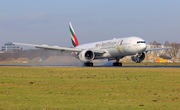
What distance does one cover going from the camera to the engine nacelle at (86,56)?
49969mm

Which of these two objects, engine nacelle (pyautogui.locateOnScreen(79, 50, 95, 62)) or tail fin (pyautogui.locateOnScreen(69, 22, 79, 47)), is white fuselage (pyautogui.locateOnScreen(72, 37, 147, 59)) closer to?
engine nacelle (pyautogui.locateOnScreen(79, 50, 95, 62))

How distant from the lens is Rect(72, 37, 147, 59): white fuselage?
45.3 meters

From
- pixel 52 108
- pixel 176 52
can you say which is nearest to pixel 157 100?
pixel 52 108

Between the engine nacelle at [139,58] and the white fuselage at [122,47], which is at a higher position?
the white fuselage at [122,47]

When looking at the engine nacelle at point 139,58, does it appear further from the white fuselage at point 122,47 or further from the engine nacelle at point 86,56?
the engine nacelle at point 86,56

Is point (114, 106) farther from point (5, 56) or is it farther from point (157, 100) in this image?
point (5, 56)

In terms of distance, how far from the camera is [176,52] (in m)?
159

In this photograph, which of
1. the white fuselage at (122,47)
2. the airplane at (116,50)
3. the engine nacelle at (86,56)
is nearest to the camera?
the white fuselage at (122,47)

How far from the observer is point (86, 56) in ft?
168

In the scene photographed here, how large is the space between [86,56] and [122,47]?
8.01 m

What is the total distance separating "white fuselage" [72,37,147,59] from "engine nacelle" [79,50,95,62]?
8.39ft

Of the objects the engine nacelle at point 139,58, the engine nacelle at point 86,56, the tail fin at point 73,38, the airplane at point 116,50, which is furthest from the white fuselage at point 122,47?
the tail fin at point 73,38

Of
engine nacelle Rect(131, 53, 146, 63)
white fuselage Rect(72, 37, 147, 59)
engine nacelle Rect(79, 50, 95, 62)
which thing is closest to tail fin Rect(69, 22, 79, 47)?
white fuselage Rect(72, 37, 147, 59)

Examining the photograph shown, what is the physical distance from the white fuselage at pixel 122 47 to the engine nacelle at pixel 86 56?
2558mm
